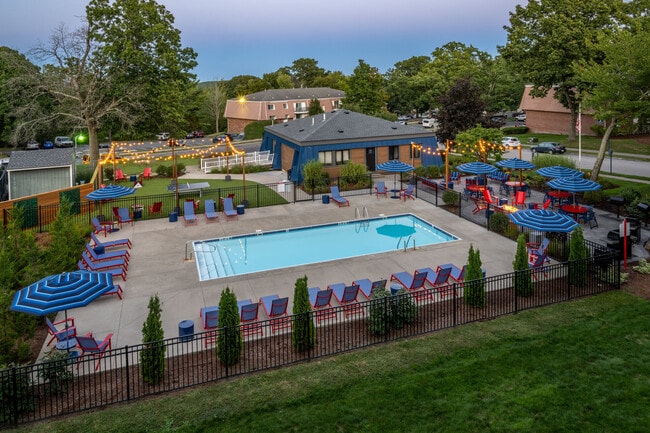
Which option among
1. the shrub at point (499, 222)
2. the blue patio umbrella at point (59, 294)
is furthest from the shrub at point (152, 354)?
the shrub at point (499, 222)

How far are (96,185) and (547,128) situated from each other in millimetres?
57003

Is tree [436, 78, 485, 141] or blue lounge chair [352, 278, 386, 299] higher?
tree [436, 78, 485, 141]

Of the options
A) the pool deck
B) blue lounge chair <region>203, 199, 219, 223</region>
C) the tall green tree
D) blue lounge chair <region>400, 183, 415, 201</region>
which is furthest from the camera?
the tall green tree

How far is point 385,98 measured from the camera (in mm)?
81688

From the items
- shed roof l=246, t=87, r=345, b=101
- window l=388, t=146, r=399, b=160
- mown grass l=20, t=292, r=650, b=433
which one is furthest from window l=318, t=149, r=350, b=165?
shed roof l=246, t=87, r=345, b=101

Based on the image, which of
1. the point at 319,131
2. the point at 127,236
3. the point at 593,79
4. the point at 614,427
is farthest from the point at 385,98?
the point at 614,427

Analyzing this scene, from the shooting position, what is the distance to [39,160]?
30.2 m

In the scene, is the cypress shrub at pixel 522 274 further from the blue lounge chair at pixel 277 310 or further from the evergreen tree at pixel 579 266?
the blue lounge chair at pixel 277 310

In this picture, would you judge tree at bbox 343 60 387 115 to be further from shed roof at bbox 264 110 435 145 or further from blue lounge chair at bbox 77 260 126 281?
blue lounge chair at bbox 77 260 126 281

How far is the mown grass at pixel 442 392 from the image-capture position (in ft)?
29.5

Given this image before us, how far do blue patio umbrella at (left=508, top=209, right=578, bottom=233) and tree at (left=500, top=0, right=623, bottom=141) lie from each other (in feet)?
119

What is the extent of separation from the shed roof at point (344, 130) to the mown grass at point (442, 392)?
82.3 ft

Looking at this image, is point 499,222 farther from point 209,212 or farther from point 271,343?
point 209,212

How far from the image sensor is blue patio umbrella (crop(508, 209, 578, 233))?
16266 millimetres
